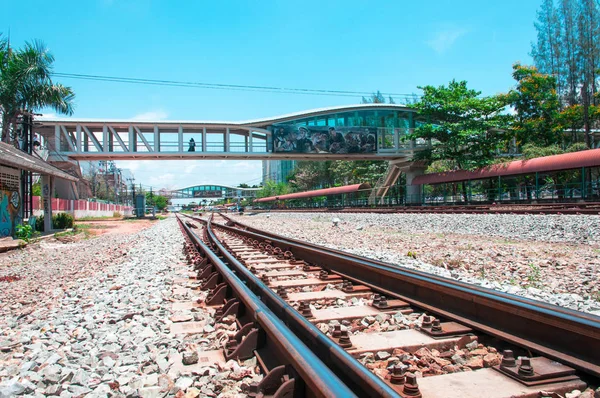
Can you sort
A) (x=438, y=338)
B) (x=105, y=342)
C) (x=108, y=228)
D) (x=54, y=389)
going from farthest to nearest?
(x=108, y=228)
(x=105, y=342)
(x=438, y=338)
(x=54, y=389)

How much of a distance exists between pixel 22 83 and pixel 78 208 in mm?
13437

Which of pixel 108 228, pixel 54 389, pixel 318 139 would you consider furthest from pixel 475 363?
pixel 318 139

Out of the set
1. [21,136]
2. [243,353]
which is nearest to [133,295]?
[243,353]

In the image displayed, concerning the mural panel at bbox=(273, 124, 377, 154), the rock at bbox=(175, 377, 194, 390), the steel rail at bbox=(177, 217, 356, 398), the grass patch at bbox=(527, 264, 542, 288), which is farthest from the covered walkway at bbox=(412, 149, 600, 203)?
the rock at bbox=(175, 377, 194, 390)

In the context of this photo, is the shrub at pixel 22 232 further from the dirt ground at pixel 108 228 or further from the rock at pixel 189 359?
the rock at pixel 189 359

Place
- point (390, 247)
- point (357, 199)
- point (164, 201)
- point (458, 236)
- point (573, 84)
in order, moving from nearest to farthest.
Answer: point (390, 247)
point (458, 236)
point (357, 199)
point (573, 84)
point (164, 201)

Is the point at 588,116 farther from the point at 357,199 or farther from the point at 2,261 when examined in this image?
the point at 2,261

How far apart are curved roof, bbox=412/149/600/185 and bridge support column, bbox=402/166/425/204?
15.6 ft

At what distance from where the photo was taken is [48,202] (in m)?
19.7

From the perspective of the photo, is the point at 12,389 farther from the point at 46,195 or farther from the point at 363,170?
the point at 363,170

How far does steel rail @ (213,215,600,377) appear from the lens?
2736 millimetres

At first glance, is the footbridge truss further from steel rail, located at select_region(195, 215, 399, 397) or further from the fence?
steel rail, located at select_region(195, 215, 399, 397)

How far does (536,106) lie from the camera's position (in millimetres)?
43219

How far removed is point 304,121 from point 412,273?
47.3m
